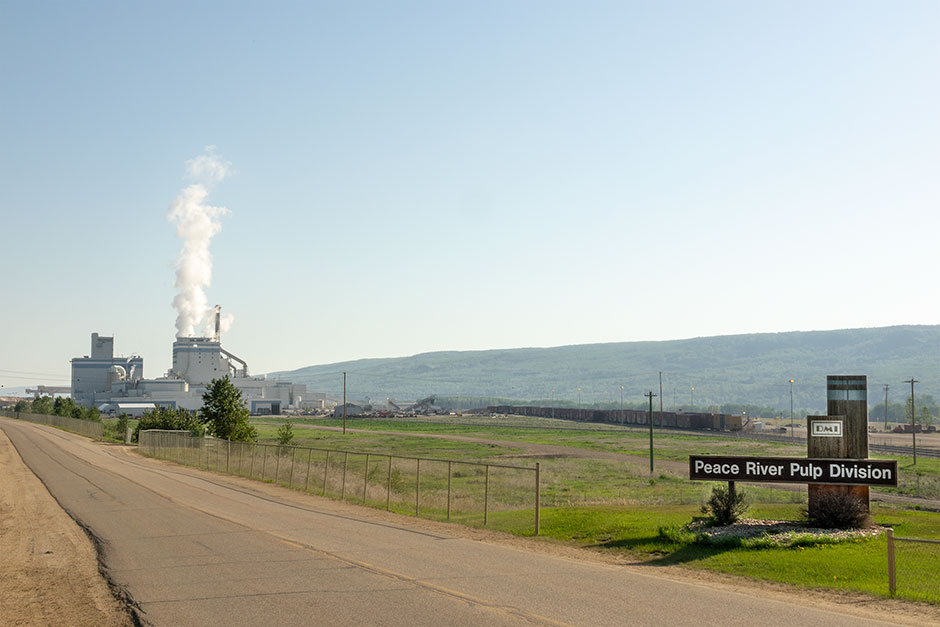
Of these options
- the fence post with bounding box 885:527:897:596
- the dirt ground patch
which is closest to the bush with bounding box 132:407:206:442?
the dirt ground patch

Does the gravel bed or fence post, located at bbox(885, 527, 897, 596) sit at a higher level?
fence post, located at bbox(885, 527, 897, 596)

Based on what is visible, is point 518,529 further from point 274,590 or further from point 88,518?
point 88,518

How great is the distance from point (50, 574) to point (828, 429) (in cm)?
1999

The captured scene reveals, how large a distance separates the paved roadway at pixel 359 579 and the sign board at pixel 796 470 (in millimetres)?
5915

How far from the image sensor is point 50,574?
57.0ft

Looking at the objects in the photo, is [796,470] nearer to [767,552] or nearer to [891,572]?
[767,552]

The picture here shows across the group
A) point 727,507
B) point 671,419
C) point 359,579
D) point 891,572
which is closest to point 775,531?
point 727,507

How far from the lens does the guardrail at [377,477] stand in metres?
30.2

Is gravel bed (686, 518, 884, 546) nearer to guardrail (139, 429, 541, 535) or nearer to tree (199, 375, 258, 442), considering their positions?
guardrail (139, 429, 541, 535)

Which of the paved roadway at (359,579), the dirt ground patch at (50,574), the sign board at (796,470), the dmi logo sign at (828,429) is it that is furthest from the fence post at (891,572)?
the dirt ground patch at (50,574)

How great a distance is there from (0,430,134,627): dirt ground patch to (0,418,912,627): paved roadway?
0.56 meters

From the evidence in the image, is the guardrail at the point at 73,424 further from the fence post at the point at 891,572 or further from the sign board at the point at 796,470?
the fence post at the point at 891,572

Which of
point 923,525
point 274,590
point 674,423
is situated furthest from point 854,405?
point 674,423

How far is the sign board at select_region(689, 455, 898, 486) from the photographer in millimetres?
21344
